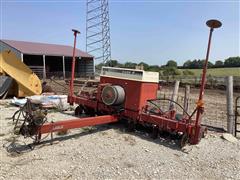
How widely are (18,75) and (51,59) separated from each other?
2070cm

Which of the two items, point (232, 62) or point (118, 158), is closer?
point (118, 158)

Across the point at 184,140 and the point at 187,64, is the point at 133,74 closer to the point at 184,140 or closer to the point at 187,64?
the point at 184,140

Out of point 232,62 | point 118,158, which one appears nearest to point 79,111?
point 118,158

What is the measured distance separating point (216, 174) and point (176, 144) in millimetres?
1292

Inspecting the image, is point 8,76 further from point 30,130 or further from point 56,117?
point 30,130

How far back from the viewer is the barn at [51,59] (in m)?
24.8

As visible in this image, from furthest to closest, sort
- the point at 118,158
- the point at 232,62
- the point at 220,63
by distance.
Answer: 1. the point at 220,63
2. the point at 232,62
3. the point at 118,158

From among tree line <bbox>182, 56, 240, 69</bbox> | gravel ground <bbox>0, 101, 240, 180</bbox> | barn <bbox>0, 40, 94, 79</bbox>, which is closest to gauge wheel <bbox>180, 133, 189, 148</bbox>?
gravel ground <bbox>0, 101, 240, 180</bbox>

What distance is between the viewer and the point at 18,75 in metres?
10.9

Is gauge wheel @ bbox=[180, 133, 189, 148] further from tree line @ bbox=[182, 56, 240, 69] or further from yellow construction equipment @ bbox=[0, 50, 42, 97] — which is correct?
tree line @ bbox=[182, 56, 240, 69]

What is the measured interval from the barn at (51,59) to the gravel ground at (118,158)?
19607 mm

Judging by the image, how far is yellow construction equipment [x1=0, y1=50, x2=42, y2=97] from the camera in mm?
10656

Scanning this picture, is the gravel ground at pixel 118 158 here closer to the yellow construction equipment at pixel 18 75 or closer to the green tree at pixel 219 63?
the yellow construction equipment at pixel 18 75

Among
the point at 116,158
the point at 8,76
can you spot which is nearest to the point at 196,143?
the point at 116,158
